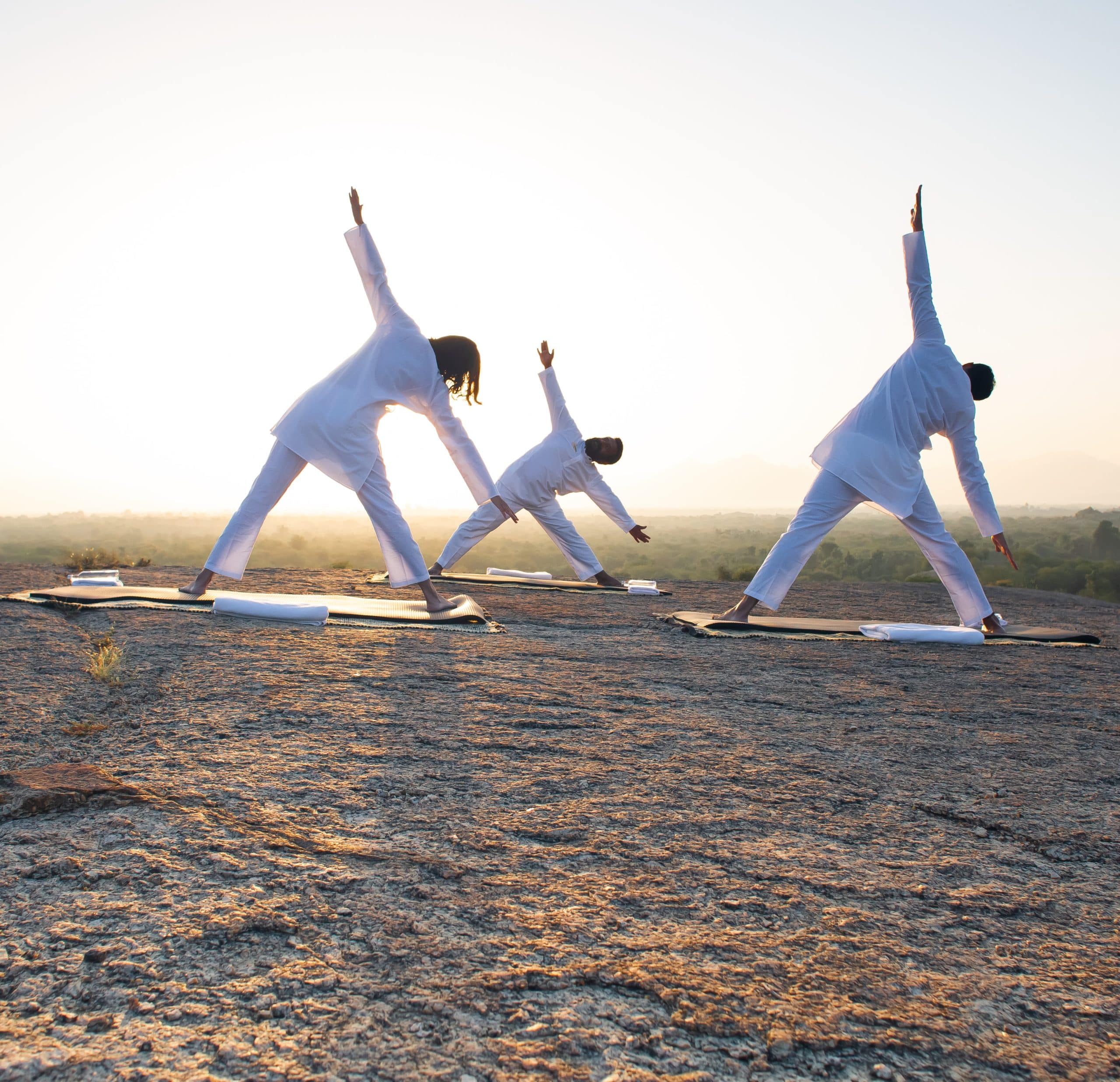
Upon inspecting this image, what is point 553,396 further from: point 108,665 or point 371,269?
point 108,665

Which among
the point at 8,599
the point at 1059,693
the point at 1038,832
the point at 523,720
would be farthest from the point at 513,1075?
the point at 8,599

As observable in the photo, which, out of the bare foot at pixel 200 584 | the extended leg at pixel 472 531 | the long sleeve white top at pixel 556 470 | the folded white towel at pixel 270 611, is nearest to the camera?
the folded white towel at pixel 270 611

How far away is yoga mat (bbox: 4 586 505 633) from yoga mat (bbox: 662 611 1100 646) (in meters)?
1.26

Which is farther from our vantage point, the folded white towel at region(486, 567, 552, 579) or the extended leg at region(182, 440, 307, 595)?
the folded white towel at region(486, 567, 552, 579)

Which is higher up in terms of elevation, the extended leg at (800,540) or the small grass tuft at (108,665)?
the extended leg at (800,540)

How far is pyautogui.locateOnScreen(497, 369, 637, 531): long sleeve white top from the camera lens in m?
7.82

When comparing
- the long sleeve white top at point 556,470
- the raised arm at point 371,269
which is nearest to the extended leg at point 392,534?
the raised arm at point 371,269

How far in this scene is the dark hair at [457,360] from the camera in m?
5.39

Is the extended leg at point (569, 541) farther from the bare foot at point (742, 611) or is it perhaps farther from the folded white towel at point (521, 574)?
the bare foot at point (742, 611)

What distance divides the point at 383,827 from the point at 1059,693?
3372 mm

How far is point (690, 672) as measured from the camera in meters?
4.06

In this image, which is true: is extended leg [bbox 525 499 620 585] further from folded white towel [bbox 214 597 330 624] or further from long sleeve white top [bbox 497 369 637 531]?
folded white towel [bbox 214 597 330 624]

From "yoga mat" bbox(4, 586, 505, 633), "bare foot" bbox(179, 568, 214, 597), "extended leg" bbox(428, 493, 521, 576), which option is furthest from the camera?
"extended leg" bbox(428, 493, 521, 576)

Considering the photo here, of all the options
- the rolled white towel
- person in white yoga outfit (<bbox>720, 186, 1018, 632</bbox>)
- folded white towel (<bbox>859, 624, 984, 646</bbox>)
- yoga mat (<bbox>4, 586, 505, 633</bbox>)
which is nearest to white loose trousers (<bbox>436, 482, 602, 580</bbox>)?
yoga mat (<bbox>4, 586, 505, 633</bbox>)
